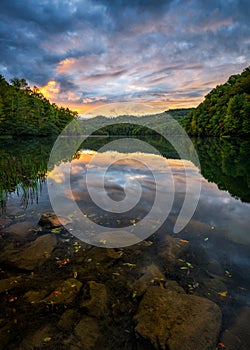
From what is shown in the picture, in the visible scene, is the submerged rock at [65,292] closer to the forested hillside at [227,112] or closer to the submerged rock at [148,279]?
the submerged rock at [148,279]

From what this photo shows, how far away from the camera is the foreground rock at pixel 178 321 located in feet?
9.30

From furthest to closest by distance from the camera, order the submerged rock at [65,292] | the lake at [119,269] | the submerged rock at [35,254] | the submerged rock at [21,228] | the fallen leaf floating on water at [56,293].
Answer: the submerged rock at [21,228] → the submerged rock at [35,254] → the fallen leaf floating on water at [56,293] → the submerged rock at [65,292] → the lake at [119,269]

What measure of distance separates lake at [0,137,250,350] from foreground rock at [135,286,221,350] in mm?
16

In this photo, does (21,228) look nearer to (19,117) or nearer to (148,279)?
(148,279)

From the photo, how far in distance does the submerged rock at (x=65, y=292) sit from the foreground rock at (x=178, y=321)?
1137 mm

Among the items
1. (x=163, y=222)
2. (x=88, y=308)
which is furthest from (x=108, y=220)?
(x=88, y=308)

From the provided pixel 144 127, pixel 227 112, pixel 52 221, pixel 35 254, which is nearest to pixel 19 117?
pixel 227 112

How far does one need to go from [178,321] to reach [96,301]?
1299 millimetres

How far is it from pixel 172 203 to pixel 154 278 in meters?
4.59

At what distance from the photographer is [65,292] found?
12.3ft

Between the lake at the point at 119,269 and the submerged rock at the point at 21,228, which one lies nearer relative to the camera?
the lake at the point at 119,269

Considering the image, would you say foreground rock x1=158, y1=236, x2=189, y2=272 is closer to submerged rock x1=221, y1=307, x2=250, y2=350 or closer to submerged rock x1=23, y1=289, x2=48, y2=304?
submerged rock x1=221, y1=307, x2=250, y2=350

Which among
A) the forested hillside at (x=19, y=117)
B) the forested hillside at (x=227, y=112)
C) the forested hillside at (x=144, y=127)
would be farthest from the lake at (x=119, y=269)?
the forested hillside at (x=144, y=127)

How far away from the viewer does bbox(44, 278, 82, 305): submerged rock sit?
3.59m
